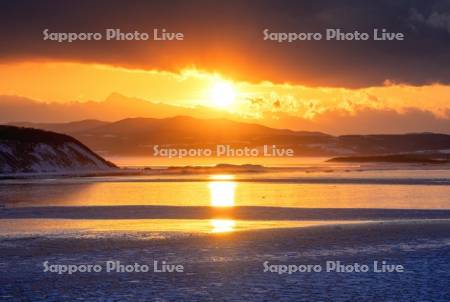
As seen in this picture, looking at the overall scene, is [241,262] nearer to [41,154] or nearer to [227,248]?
[227,248]

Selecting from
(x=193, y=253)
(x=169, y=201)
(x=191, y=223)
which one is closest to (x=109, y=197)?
(x=169, y=201)

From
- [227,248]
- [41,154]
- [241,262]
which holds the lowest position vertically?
[241,262]

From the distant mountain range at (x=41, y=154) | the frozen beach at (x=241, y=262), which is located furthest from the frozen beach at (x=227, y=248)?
the distant mountain range at (x=41, y=154)

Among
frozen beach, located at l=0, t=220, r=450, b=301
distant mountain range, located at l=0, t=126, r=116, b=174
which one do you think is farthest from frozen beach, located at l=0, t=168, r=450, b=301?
distant mountain range, located at l=0, t=126, r=116, b=174

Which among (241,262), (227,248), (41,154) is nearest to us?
(241,262)

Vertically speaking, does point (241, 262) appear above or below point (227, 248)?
below

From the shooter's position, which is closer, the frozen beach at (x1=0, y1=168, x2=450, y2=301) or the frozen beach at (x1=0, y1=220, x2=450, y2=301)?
the frozen beach at (x1=0, y1=220, x2=450, y2=301)

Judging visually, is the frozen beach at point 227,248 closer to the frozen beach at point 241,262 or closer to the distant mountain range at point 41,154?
the frozen beach at point 241,262

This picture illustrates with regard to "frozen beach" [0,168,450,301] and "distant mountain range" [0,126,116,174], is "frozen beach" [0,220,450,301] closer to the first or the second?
"frozen beach" [0,168,450,301]

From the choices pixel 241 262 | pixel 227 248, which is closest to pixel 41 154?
pixel 227 248
